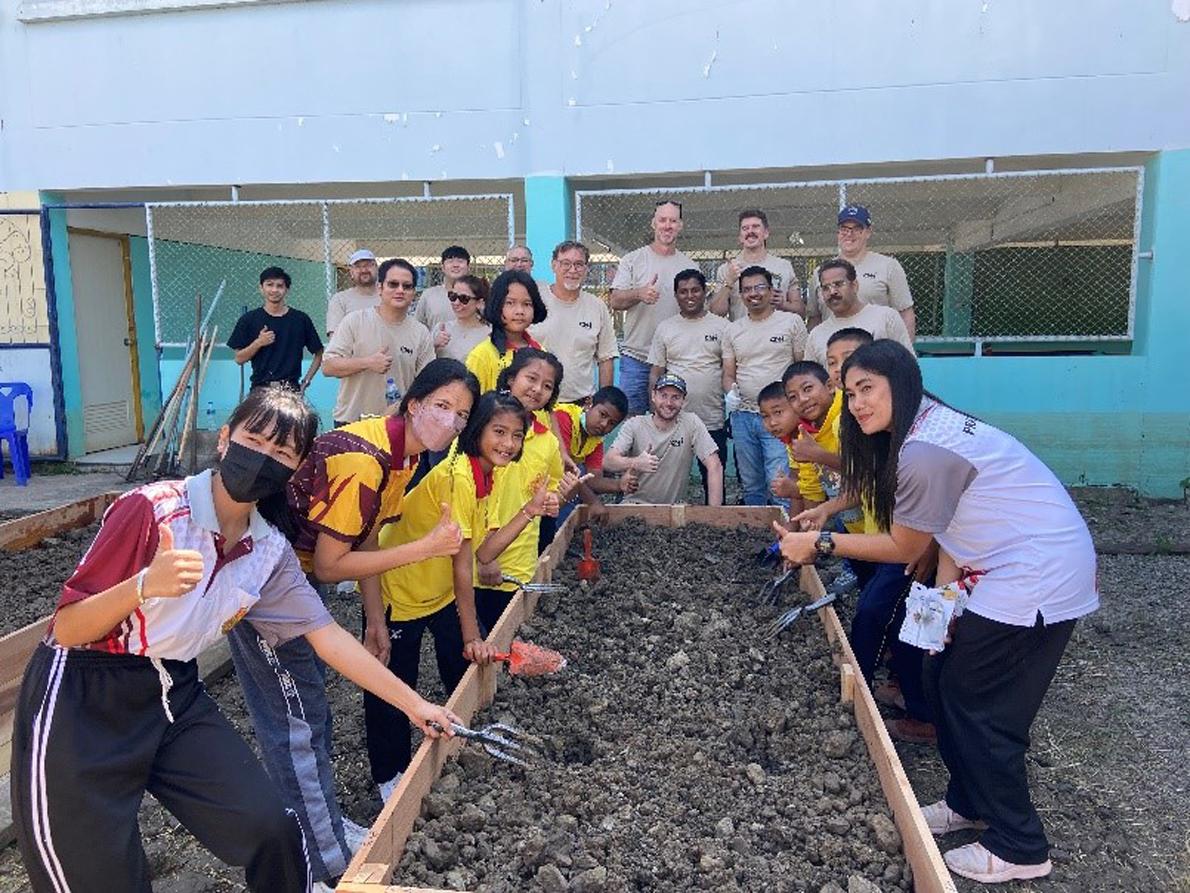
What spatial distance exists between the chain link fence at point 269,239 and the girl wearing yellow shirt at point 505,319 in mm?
3741

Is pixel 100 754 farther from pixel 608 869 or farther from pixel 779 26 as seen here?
pixel 779 26

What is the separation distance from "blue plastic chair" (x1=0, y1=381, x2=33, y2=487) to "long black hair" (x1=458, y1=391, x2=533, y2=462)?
7193mm

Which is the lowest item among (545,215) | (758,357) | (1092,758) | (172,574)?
(1092,758)

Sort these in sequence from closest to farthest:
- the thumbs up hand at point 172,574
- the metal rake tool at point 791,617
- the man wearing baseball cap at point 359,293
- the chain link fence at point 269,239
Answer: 1. the thumbs up hand at point 172,574
2. the metal rake tool at point 791,617
3. the man wearing baseball cap at point 359,293
4. the chain link fence at point 269,239

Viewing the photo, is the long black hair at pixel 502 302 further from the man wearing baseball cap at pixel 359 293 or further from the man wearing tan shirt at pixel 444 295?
the man wearing baseball cap at pixel 359 293

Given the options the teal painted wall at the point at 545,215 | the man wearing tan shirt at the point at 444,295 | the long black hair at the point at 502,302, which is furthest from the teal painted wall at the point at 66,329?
the long black hair at the point at 502,302

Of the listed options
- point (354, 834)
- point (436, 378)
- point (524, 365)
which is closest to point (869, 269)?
point (524, 365)

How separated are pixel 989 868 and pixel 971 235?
9930 millimetres

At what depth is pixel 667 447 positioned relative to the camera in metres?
5.46

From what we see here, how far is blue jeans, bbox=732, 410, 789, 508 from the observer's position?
5637mm

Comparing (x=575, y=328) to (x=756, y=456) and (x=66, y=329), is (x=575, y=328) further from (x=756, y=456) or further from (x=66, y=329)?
(x=66, y=329)

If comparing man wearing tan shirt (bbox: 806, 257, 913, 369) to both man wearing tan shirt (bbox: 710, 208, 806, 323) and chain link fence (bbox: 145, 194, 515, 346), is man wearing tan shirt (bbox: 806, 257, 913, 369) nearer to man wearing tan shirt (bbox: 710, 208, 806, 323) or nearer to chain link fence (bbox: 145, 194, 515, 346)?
man wearing tan shirt (bbox: 710, 208, 806, 323)

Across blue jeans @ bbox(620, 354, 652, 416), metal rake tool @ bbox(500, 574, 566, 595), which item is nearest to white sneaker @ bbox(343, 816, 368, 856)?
metal rake tool @ bbox(500, 574, 566, 595)

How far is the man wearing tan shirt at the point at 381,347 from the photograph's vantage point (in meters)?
5.15
